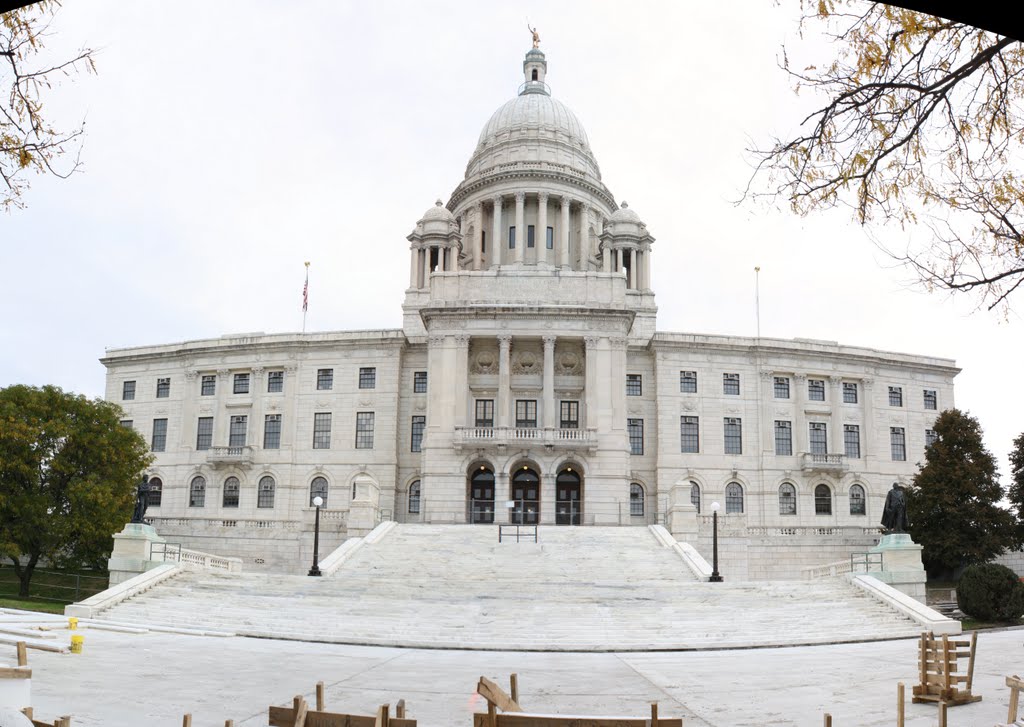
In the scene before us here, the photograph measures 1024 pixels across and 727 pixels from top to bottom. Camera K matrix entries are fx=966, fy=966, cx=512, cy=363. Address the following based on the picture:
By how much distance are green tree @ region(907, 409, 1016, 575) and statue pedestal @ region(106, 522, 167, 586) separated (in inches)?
1406

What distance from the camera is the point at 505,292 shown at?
5419 centimetres

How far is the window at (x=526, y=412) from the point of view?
54406 mm

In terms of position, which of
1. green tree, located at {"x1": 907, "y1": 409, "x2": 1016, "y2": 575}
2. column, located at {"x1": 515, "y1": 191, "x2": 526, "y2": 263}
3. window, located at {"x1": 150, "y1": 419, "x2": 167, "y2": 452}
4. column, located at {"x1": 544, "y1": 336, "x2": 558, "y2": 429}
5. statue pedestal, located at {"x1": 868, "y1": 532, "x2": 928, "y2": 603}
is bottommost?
statue pedestal, located at {"x1": 868, "y1": 532, "x2": 928, "y2": 603}

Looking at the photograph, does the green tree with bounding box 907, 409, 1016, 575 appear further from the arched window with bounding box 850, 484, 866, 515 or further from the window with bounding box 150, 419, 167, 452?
the window with bounding box 150, 419, 167, 452

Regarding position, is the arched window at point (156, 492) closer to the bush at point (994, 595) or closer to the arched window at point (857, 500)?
the arched window at point (857, 500)

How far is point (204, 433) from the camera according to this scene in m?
61.2

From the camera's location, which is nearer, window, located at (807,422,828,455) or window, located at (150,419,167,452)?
window, located at (807,422,828,455)

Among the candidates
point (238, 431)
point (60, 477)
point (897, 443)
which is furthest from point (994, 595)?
point (238, 431)

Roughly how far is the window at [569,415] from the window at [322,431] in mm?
Answer: 14626

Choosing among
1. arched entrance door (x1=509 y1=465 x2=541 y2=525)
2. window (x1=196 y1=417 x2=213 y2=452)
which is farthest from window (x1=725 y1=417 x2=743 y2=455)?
window (x1=196 y1=417 x2=213 y2=452)

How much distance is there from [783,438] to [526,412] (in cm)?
1639

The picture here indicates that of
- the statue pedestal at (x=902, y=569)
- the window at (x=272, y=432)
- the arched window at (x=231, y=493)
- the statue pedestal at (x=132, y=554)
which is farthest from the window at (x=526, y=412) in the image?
the statue pedestal at (x=902, y=569)

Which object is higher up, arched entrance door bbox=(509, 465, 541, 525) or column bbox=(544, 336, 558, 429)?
column bbox=(544, 336, 558, 429)

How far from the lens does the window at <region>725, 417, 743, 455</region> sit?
5822 cm
